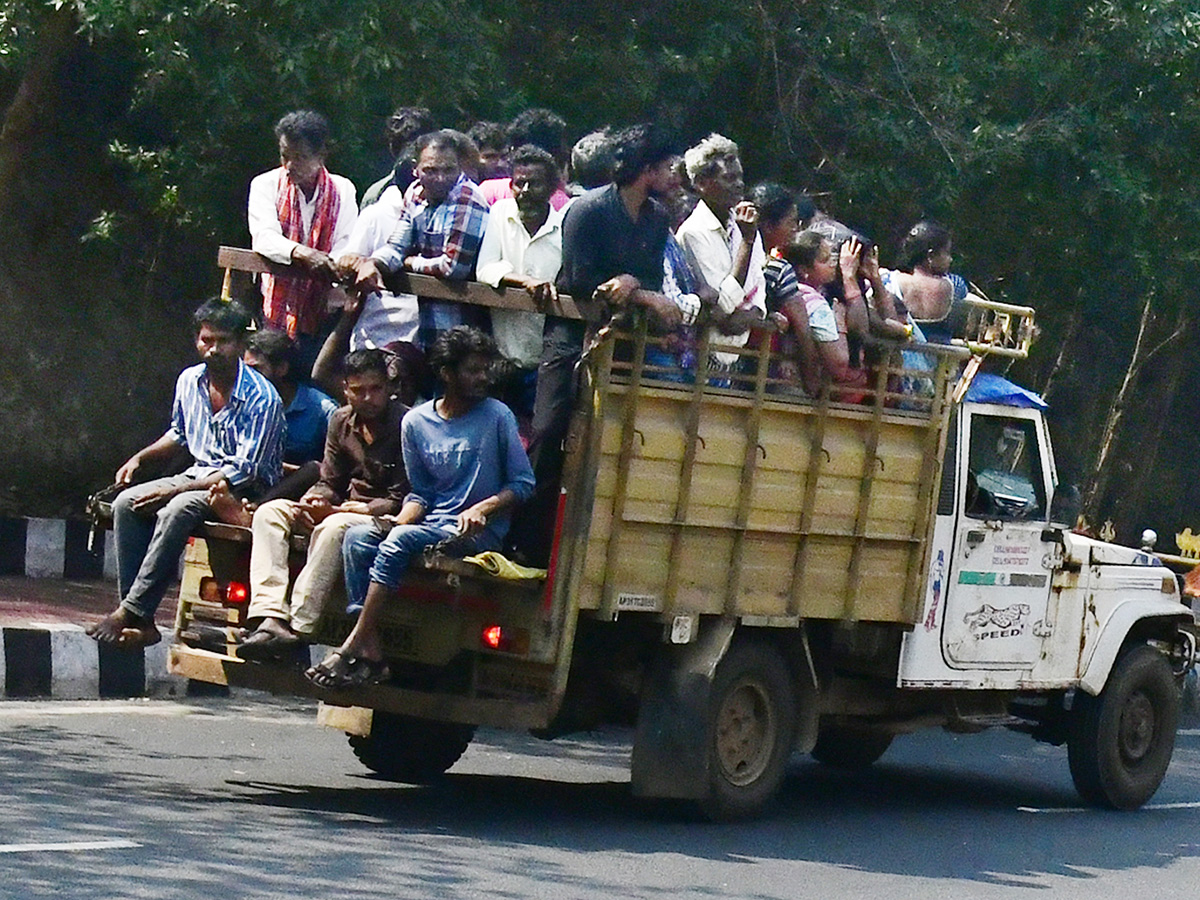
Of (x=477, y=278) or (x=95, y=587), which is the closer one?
(x=477, y=278)

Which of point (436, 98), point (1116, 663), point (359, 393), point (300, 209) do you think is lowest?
point (1116, 663)

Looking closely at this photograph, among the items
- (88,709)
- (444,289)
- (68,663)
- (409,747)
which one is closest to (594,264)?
(444,289)

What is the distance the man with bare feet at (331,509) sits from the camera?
309 inches

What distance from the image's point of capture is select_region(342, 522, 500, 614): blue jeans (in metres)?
7.67

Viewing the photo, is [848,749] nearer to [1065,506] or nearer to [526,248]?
[1065,506]

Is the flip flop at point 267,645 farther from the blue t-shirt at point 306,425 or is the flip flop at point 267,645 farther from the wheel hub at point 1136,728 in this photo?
the wheel hub at point 1136,728

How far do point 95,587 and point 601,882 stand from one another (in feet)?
24.7

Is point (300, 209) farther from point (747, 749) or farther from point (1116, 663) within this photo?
point (1116, 663)

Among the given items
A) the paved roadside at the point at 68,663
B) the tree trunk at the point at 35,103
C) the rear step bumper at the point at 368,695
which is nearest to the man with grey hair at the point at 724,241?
the rear step bumper at the point at 368,695

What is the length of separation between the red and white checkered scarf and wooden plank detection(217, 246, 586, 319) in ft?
0.56

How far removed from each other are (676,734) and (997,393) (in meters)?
2.46

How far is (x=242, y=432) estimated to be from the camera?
27.3 ft

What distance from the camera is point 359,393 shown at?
8133 mm

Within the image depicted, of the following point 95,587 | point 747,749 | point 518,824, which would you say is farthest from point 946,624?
point 95,587
